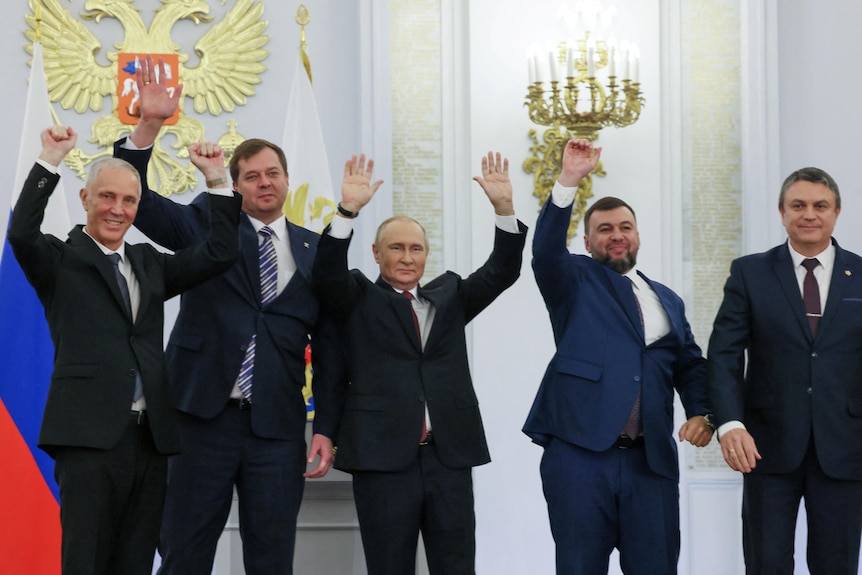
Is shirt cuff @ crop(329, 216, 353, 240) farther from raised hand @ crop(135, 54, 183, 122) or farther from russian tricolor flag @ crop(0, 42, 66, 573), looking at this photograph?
russian tricolor flag @ crop(0, 42, 66, 573)

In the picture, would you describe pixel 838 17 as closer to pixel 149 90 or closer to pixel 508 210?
pixel 508 210

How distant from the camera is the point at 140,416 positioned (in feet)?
9.81

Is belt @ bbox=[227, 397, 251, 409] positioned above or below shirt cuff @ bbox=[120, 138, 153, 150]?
below

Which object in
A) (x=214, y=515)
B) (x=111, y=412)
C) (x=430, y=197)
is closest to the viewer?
(x=111, y=412)

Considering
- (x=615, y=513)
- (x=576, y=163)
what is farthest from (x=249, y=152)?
(x=615, y=513)

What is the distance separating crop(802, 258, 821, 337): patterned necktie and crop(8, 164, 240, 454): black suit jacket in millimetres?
1832

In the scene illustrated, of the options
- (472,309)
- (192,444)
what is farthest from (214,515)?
(472,309)

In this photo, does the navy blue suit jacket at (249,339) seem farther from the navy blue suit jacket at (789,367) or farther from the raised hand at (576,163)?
the navy blue suit jacket at (789,367)

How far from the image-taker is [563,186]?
3.38 meters

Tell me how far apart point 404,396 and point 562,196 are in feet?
2.44

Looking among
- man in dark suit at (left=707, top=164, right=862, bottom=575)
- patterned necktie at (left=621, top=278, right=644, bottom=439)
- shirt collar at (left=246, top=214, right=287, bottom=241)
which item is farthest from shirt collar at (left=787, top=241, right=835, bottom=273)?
shirt collar at (left=246, top=214, right=287, bottom=241)

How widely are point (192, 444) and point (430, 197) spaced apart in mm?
2447

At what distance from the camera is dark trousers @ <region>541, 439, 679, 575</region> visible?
330 cm

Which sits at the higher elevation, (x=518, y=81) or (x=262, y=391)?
(x=518, y=81)
